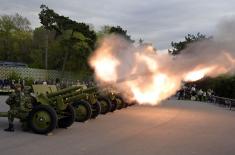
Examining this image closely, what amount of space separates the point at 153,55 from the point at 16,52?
2156 inches

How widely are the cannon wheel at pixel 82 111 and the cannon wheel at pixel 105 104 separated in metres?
4.58

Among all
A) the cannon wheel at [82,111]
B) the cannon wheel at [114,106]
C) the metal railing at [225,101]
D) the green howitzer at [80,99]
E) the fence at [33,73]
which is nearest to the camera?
the green howitzer at [80,99]

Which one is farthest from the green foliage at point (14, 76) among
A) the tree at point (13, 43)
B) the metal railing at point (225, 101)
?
the tree at point (13, 43)

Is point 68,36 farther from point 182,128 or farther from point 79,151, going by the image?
point 79,151

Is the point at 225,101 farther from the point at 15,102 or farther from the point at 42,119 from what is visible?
the point at 15,102

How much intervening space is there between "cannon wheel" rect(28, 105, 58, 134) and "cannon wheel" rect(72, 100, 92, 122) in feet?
12.3

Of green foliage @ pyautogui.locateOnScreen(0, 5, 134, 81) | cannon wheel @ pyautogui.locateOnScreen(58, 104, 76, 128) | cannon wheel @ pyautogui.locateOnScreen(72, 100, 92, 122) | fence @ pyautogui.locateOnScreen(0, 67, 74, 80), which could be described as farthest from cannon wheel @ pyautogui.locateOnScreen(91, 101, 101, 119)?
fence @ pyautogui.locateOnScreen(0, 67, 74, 80)

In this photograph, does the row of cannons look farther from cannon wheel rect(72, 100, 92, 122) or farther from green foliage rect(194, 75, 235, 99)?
green foliage rect(194, 75, 235, 99)

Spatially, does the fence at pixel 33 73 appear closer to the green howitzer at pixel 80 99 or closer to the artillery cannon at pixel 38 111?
the green howitzer at pixel 80 99

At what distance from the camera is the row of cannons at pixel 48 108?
577 inches

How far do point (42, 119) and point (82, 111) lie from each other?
3956mm

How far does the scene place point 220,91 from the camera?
4128 cm

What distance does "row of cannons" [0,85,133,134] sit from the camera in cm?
1466

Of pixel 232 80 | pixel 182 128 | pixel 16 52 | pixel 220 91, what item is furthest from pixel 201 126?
pixel 16 52
